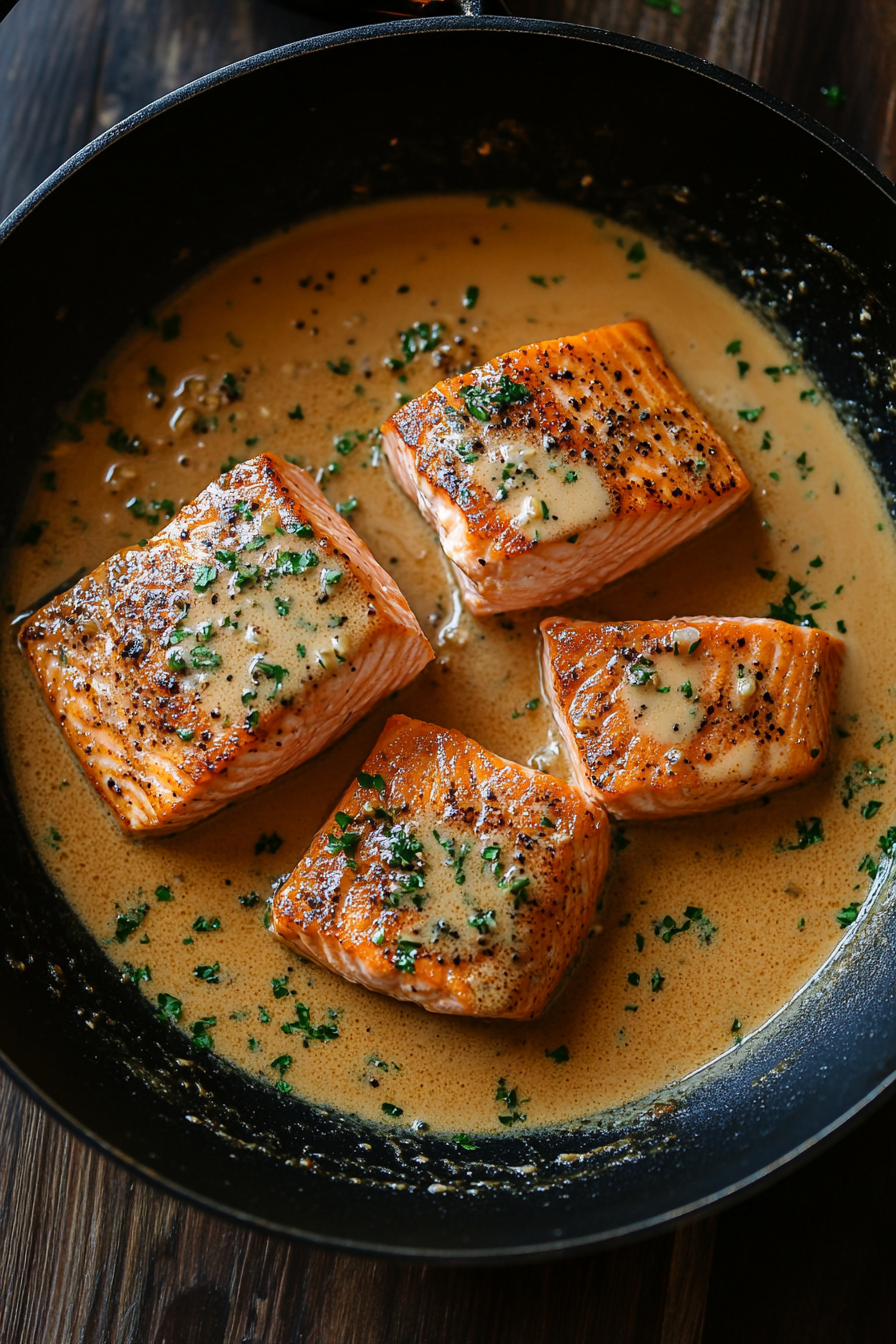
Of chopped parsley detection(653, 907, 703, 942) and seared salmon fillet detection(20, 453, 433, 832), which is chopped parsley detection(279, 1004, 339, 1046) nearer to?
seared salmon fillet detection(20, 453, 433, 832)

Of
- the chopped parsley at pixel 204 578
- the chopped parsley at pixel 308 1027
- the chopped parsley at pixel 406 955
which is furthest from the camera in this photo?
the chopped parsley at pixel 308 1027

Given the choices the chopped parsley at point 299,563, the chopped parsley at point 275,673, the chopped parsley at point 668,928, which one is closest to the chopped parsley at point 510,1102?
the chopped parsley at point 668,928

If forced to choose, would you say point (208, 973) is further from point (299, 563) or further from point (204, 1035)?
point (299, 563)

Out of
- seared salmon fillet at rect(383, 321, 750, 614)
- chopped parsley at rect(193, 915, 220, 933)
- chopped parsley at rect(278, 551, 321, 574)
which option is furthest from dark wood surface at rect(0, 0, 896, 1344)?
seared salmon fillet at rect(383, 321, 750, 614)

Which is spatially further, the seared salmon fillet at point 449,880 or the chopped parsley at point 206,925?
the chopped parsley at point 206,925

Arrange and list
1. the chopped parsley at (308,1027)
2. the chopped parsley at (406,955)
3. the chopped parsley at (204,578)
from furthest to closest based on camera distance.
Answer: the chopped parsley at (308,1027)
the chopped parsley at (204,578)
the chopped parsley at (406,955)

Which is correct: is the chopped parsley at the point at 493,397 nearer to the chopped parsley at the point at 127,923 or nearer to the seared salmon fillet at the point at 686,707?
the seared salmon fillet at the point at 686,707
